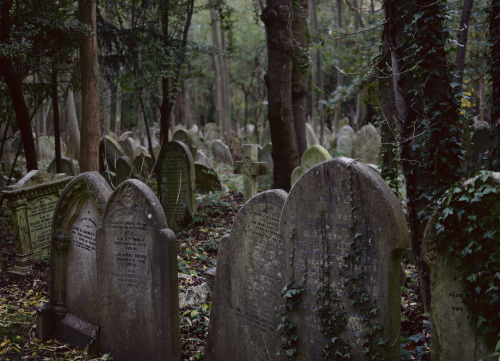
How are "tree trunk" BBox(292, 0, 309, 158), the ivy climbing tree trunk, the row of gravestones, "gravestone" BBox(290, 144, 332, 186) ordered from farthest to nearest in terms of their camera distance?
1. "tree trunk" BBox(292, 0, 309, 158)
2. "gravestone" BBox(290, 144, 332, 186)
3. the ivy climbing tree trunk
4. the row of gravestones

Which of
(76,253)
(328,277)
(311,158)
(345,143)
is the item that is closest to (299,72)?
(311,158)

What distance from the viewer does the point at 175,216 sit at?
9.68 m

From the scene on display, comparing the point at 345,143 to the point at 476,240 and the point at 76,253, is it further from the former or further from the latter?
the point at 476,240

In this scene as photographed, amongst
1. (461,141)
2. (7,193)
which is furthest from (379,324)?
(7,193)

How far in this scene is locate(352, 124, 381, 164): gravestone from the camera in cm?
1521

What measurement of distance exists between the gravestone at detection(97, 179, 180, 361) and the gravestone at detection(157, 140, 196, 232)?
183 inches

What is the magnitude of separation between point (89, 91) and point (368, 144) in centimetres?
1016

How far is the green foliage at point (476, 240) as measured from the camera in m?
3.00

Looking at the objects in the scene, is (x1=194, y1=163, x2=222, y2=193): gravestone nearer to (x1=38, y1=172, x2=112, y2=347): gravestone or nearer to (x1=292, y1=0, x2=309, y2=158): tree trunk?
(x1=292, y1=0, x2=309, y2=158): tree trunk

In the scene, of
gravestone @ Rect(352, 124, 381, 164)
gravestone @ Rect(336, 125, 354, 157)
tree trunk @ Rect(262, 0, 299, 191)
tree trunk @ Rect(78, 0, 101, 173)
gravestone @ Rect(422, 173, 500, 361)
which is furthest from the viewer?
gravestone @ Rect(336, 125, 354, 157)

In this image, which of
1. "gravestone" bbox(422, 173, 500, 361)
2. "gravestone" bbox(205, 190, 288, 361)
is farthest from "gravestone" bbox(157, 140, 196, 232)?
"gravestone" bbox(422, 173, 500, 361)

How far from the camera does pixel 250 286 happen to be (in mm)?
4297

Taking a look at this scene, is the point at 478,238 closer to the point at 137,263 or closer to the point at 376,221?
the point at 376,221

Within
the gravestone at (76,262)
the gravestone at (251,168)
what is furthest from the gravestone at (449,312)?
the gravestone at (251,168)
